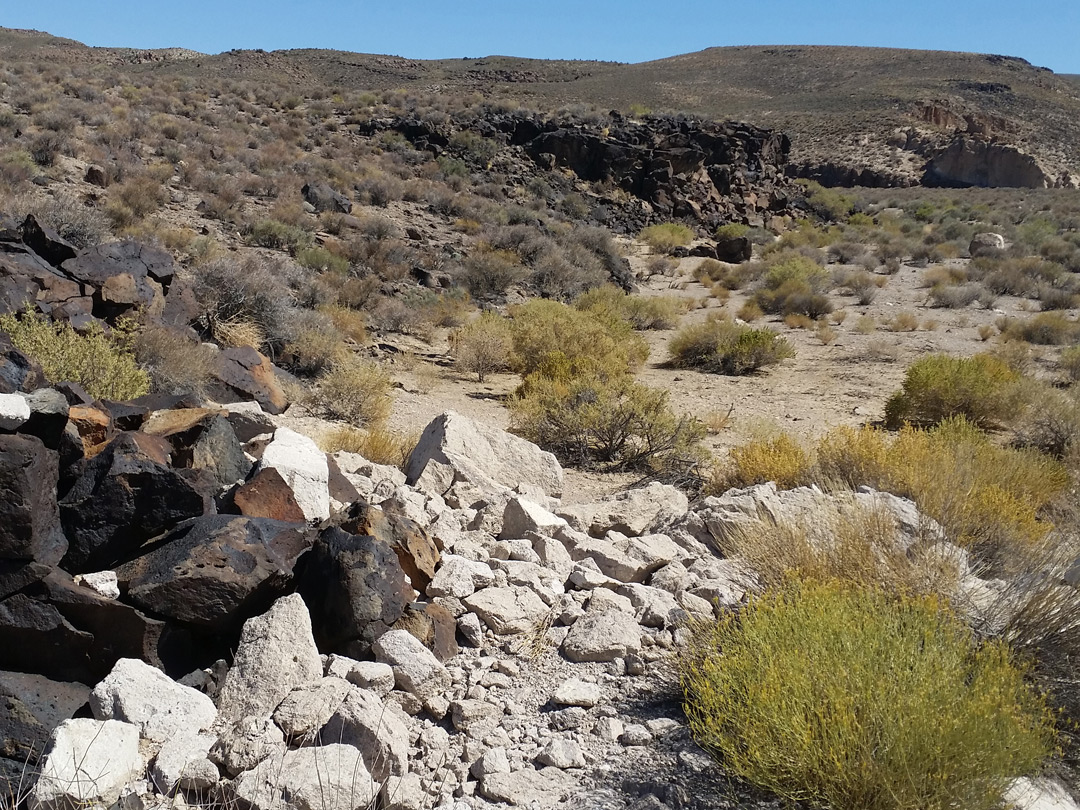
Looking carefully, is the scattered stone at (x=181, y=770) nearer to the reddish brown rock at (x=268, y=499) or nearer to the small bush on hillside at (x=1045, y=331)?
the reddish brown rock at (x=268, y=499)

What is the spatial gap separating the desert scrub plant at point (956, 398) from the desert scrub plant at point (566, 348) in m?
3.82

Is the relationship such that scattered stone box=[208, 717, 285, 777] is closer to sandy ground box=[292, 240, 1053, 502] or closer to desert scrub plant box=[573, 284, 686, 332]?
sandy ground box=[292, 240, 1053, 502]

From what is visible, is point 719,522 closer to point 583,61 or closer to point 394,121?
point 394,121

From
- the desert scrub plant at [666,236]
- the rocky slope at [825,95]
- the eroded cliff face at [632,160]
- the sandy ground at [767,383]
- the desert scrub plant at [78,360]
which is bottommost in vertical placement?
the sandy ground at [767,383]

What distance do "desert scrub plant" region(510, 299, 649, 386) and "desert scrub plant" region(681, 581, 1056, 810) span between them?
7.39 meters

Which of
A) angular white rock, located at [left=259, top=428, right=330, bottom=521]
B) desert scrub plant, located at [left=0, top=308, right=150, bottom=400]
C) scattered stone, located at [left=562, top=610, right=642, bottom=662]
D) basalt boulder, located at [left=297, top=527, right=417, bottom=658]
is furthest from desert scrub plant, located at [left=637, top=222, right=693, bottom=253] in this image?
basalt boulder, located at [left=297, top=527, right=417, bottom=658]

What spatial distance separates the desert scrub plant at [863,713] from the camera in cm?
250

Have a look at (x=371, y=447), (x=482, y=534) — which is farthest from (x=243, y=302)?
(x=482, y=534)

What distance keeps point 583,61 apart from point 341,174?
182 ft

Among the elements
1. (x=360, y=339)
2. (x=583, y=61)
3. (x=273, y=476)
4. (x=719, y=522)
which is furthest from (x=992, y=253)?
(x=583, y=61)

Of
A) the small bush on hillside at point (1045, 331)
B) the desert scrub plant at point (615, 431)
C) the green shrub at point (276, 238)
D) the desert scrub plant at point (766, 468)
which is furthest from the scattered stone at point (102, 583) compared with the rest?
the small bush on hillside at point (1045, 331)

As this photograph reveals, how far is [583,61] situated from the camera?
7188 centimetres

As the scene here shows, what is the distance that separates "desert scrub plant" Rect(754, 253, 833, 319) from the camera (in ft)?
63.3

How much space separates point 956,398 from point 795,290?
35.4 ft
